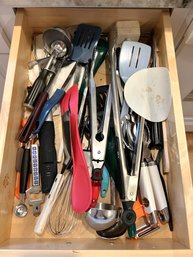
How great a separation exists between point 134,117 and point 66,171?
17 centimetres

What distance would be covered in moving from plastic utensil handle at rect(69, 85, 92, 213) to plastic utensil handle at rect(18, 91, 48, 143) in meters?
0.07

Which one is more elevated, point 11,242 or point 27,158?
point 27,158

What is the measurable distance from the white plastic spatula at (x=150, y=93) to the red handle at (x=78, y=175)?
116 millimetres

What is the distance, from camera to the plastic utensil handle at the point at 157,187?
0.45 metres

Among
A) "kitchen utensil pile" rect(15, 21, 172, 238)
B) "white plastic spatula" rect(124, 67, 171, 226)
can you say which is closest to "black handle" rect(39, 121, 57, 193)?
"kitchen utensil pile" rect(15, 21, 172, 238)

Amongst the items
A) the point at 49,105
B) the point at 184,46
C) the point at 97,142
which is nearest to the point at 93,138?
the point at 97,142

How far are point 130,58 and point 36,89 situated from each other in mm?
204

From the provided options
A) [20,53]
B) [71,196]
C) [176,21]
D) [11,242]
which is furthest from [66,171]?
[176,21]

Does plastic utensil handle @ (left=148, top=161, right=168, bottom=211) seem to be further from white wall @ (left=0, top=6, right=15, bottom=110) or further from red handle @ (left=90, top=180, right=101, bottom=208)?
white wall @ (left=0, top=6, right=15, bottom=110)

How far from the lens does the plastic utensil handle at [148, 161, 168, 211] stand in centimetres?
45

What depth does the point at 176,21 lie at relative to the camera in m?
0.55

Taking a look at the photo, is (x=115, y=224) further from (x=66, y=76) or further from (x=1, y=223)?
(x=66, y=76)

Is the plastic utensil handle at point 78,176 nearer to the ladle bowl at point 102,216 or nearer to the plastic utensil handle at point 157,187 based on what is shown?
the ladle bowl at point 102,216

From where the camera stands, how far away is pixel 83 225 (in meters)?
0.46
